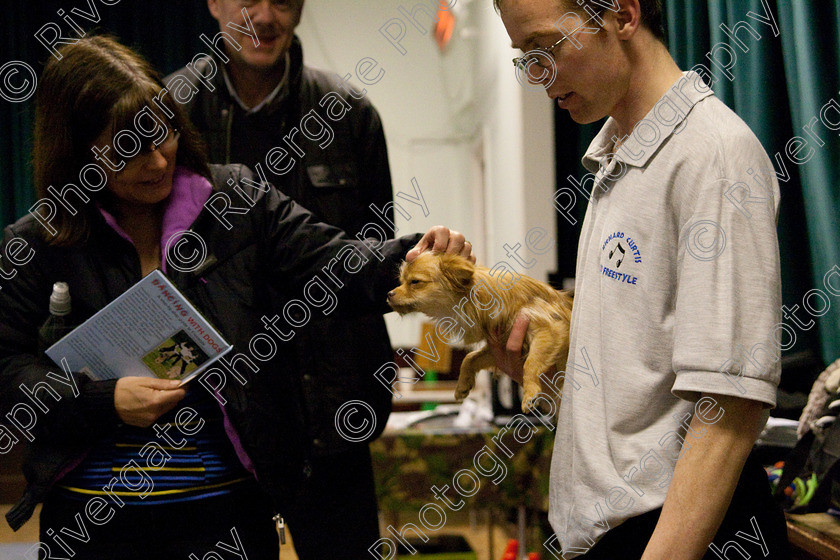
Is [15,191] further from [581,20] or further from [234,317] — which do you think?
[581,20]

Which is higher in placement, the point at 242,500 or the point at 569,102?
the point at 569,102

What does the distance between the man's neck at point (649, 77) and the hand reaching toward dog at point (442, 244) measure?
517mm

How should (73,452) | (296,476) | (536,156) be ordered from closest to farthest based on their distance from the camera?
(73,452) → (296,476) → (536,156)

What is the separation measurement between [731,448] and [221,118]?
1.44 meters

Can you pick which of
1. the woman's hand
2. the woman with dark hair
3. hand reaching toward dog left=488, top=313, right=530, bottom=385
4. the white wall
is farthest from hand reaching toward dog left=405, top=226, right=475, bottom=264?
the white wall

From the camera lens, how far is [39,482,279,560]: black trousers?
1247mm

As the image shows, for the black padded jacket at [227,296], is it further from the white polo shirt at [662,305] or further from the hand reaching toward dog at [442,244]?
the white polo shirt at [662,305]

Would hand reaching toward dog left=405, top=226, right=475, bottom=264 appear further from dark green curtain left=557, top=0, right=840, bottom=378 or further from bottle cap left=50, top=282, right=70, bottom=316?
dark green curtain left=557, top=0, right=840, bottom=378

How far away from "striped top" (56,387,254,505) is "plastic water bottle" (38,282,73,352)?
21 cm

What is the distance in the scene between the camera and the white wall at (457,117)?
3.68m

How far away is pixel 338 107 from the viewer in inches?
69.0

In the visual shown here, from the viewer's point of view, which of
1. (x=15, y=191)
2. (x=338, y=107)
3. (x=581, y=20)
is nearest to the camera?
(x=581, y=20)

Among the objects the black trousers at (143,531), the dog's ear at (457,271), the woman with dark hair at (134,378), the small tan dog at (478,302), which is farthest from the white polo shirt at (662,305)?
the black trousers at (143,531)

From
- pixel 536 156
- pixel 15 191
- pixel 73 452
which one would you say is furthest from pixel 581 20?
pixel 15 191
